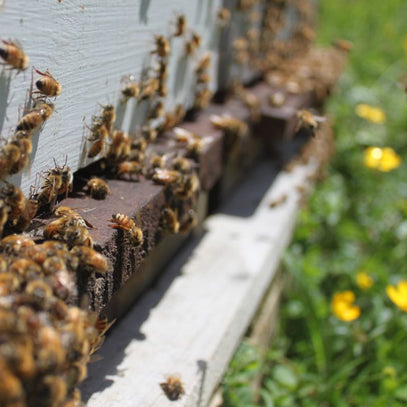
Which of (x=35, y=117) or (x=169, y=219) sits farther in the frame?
(x=169, y=219)

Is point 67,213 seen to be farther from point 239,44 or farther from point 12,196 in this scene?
point 239,44

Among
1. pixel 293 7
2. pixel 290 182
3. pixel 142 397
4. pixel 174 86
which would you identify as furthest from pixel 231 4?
pixel 142 397

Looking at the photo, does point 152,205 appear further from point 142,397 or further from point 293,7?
point 293,7

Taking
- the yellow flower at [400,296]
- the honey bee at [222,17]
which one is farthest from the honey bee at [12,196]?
the yellow flower at [400,296]

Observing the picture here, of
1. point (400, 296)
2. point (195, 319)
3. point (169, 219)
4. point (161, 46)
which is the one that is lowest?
point (400, 296)

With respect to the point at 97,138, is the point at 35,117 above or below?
above

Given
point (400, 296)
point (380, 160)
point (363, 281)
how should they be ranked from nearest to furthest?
point (400, 296) → point (363, 281) → point (380, 160)

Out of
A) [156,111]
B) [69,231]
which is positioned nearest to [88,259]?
[69,231]

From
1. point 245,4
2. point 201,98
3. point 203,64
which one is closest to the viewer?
point 203,64
